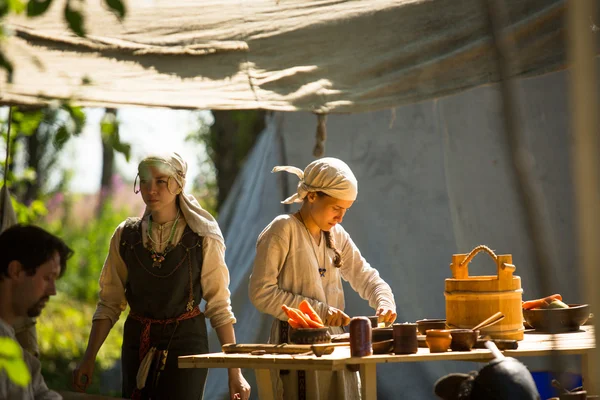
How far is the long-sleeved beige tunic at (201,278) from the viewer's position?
4.06 m

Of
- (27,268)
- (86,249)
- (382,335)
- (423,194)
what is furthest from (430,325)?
(86,249)

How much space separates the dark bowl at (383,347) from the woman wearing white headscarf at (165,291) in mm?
738

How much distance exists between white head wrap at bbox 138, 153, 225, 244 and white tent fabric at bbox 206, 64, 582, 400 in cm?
205

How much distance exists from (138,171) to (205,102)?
623 millimetres

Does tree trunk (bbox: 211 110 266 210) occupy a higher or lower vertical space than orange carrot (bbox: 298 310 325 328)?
higher

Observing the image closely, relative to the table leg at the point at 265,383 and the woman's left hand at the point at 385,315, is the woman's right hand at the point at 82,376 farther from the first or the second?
the woman's left hand at the point at 385,315

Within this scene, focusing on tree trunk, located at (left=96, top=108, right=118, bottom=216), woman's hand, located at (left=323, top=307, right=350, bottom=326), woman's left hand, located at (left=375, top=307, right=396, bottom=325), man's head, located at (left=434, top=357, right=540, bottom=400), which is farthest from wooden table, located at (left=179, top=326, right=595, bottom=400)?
tree trunk, located at (left=96, top=108, right=118, bottom=216)

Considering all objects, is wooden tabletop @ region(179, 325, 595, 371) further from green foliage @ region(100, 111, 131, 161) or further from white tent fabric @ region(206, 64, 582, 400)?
white tent fabric @ region(206, 64, 582, 400)

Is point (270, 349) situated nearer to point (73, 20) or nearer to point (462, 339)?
point (462, 339)

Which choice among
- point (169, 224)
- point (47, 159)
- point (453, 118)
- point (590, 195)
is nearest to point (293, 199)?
point (169, 224)

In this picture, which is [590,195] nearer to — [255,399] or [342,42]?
[342,42]

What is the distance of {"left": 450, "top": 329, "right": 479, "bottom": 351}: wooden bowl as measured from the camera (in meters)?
3.52

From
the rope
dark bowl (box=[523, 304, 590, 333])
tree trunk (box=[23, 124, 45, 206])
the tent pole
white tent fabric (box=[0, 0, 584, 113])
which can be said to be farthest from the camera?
tree trunk (box=[23, 124, 45, 206])

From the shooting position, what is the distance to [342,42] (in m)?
4.59
